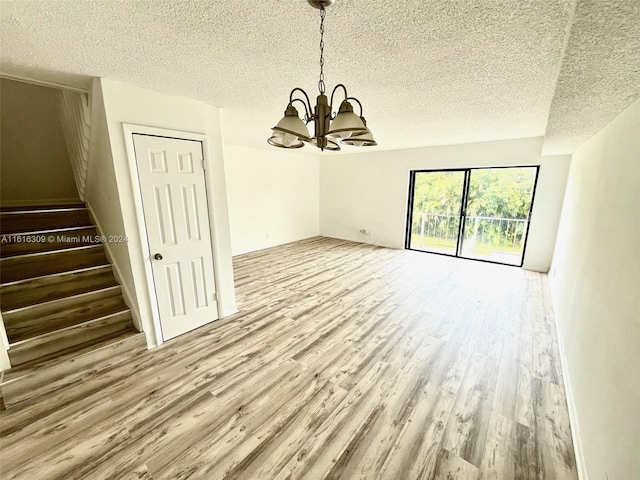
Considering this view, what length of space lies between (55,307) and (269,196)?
4437 mm

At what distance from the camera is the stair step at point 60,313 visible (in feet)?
7.47

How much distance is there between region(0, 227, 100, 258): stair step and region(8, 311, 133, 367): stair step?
3.44 ft

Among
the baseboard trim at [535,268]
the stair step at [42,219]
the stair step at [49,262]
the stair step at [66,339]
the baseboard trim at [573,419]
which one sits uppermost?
the stair step at [42,219]

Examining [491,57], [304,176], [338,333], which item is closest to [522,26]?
[491,57]

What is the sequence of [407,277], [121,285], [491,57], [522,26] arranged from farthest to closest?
[407,277] → [121,285] → [491,57] → [522,26]

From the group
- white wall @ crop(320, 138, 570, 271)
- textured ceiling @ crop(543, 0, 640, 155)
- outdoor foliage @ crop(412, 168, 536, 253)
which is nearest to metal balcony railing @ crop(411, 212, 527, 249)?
outdoor foliage @ crop(412, 168, 536, 253)

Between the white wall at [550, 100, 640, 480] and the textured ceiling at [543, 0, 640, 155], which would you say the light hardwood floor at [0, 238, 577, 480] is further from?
the textured ceiling at [543, 0, 640, 155]

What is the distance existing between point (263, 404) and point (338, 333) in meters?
1.11

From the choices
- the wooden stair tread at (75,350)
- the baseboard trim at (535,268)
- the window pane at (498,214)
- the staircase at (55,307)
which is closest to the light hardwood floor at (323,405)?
the staircase at (55,307)

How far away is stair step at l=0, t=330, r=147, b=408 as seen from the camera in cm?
196

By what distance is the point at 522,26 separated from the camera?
1379 mm

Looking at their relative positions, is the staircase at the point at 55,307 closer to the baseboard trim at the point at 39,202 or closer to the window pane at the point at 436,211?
the baseboard trim at the point at 39,202

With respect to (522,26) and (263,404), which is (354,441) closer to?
(263,404)

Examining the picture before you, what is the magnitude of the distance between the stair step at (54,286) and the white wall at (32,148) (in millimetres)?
2372
